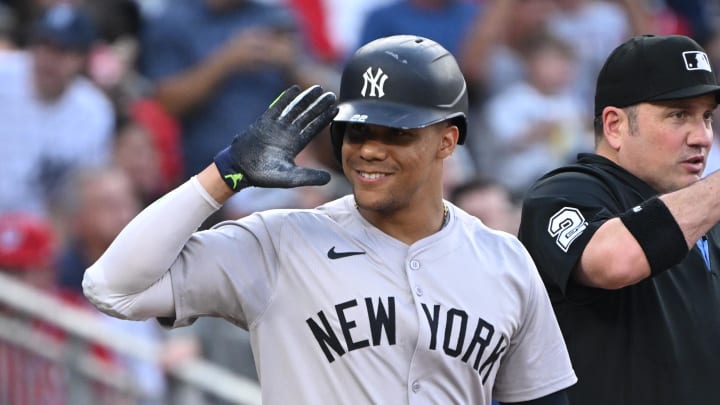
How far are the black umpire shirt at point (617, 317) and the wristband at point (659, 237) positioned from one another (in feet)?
0.43

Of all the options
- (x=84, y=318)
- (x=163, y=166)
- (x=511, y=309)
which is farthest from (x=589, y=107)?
(x=511, y=309)

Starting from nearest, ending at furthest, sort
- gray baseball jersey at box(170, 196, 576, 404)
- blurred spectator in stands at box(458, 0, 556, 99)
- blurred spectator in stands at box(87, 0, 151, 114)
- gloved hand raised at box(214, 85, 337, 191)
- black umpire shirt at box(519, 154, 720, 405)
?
gloved hand raised at box(214, 85, 337, 191), gray baseball jersey at box(170, 196, 576, 404), black umpire shirt at box(519, 154, 720, 405), blurred spectator in stands at box(87, 0, 151, 114), blurred spectator in stands at box(458, 0, 556, 99)

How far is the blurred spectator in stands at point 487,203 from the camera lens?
7211 mm

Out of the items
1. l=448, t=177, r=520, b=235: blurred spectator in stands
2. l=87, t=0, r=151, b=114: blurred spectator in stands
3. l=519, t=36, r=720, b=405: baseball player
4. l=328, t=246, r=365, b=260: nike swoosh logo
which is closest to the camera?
l=328, t=246, r=365, b=260: nike swoosh logo

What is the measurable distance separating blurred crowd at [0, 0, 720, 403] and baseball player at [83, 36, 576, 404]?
2724 mm

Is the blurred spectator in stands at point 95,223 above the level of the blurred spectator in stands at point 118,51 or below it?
below

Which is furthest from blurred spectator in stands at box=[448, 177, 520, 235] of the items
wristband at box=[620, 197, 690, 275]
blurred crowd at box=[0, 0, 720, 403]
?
wristband at box=[620, 197, 690, 275]

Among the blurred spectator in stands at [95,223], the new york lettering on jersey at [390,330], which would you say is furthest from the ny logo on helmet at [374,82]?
the blurred spectator in stands at [95,223]

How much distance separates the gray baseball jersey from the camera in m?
3.42

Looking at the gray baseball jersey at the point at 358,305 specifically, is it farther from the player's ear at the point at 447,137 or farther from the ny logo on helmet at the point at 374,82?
the ny logo on helmet at the point at 374,82

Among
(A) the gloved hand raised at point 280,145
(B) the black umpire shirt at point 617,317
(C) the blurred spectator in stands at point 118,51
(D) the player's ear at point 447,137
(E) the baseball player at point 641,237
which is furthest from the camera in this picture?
(C) the blurred spectator in stands at point 118,51

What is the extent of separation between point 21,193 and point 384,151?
431 cm

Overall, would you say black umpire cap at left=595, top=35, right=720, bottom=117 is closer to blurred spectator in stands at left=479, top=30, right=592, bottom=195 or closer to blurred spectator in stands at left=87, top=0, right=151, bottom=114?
blurred spectator in stands at left=479, top=30, right=592, bottom=195

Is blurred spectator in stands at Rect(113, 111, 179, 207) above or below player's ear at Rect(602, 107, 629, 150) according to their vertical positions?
below
